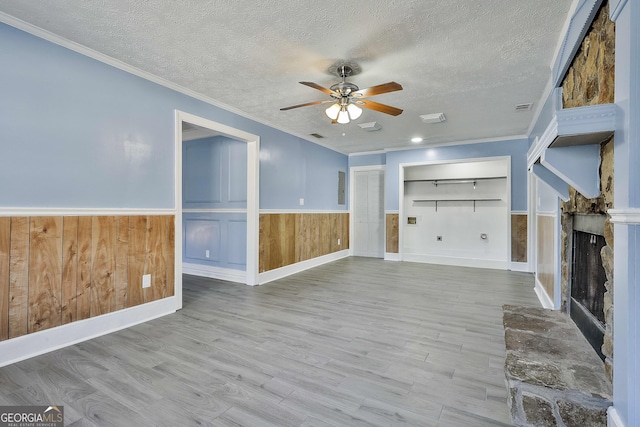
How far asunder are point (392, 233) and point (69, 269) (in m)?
5.35

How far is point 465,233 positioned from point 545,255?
297cm

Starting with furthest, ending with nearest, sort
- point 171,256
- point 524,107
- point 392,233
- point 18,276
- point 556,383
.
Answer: point 392,233 < point 524,107 < point 171,256 < point 18,276 < point 556,383

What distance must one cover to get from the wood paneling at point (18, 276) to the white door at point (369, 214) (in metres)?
5.76

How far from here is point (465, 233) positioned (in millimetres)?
6301

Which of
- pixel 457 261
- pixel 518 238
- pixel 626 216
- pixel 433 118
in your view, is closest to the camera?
pixel 626 216

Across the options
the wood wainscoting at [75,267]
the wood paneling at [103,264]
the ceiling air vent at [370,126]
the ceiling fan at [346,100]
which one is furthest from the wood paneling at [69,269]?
the ceiling air vent at [370,126]

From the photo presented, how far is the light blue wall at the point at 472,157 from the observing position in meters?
5.26

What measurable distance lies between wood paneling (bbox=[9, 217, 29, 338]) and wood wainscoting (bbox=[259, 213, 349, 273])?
8.40 feet

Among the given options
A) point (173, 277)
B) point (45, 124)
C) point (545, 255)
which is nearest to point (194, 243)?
point (173, 277)

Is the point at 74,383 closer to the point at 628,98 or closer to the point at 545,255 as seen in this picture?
the point at 628,98

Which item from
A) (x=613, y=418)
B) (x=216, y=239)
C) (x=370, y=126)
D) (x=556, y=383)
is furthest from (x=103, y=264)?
(x=370, y=126)

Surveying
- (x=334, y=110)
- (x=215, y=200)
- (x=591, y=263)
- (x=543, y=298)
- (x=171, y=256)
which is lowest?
(x=543, y=298)

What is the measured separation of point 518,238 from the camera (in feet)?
17.4

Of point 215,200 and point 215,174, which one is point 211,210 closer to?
point 215,200
